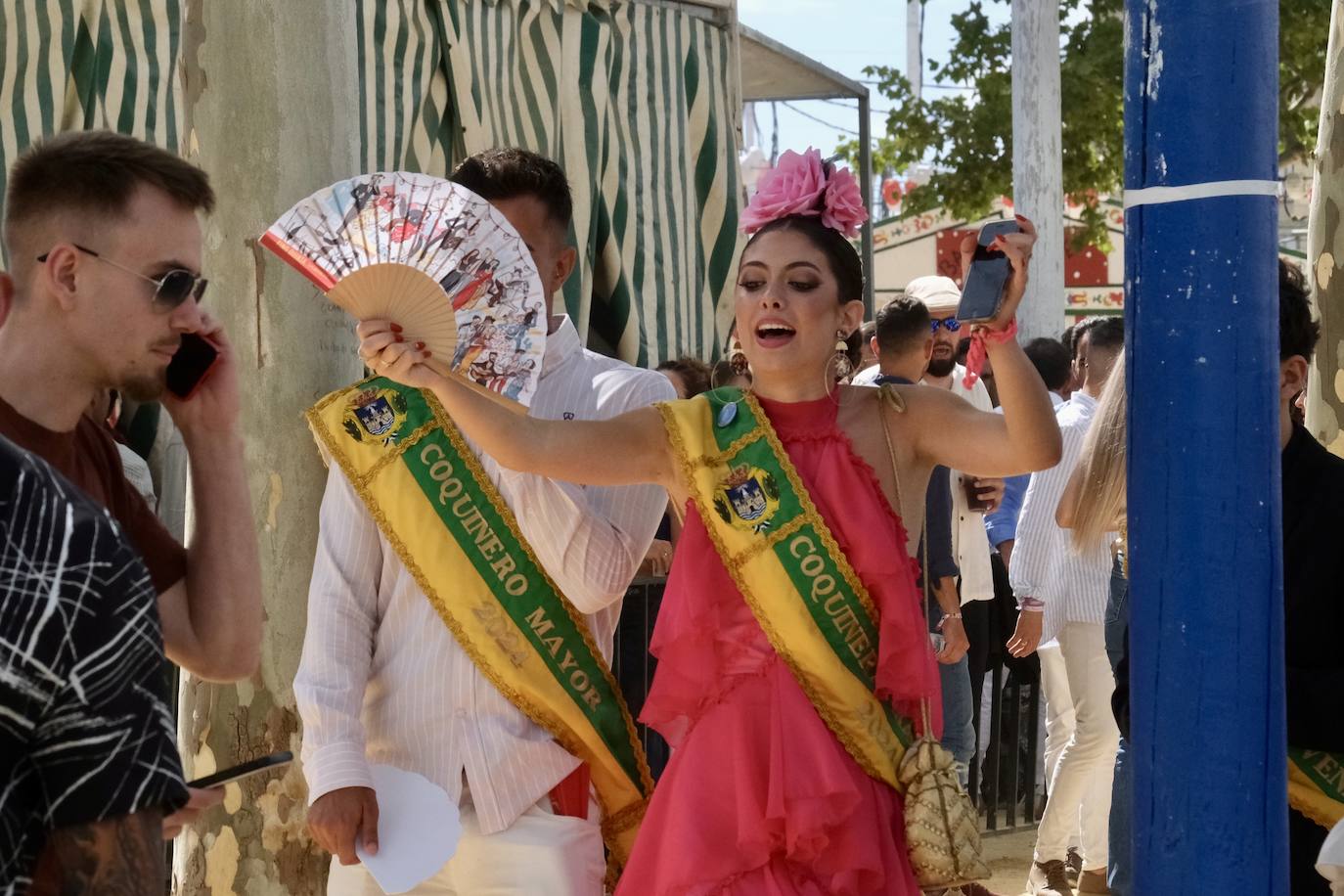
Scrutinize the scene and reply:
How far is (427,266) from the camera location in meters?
3.34

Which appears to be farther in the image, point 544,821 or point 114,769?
point 544,821

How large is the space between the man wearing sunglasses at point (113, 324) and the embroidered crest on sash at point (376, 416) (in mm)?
912

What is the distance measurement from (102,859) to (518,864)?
177 cm

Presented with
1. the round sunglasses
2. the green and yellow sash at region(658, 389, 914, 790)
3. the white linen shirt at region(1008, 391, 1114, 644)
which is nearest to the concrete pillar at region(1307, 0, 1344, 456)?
the white linen shirt at region(1008, 391, 1114, 644)

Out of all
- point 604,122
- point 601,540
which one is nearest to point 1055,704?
point 604,122

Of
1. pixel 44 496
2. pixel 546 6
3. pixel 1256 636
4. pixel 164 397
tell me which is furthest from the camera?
pixel 546 6

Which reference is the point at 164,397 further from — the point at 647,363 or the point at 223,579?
the point at 647,363

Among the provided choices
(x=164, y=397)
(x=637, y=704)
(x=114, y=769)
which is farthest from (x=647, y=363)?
(x=114, y=769)

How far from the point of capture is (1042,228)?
1509cm

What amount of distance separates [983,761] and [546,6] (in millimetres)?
4451

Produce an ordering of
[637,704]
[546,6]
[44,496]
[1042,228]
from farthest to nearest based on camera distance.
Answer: [1042,228]
[546,6]
[637,704]
[44,496]

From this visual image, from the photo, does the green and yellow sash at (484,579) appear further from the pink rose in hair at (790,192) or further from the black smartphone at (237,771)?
Answer: the black smartphone at (237,771)

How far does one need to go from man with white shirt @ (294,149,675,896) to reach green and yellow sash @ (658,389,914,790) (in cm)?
32

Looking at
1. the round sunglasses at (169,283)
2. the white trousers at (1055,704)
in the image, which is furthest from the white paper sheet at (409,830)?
the white trousers at (1055,704)
